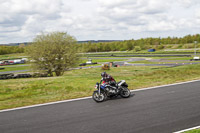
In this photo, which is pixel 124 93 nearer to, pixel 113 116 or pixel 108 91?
pixel 108 91

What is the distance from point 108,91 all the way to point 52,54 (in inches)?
963

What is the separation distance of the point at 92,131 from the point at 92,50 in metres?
163

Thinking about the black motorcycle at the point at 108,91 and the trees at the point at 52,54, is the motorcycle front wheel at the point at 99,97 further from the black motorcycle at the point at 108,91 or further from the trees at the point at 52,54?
the trees at the point at 52,54

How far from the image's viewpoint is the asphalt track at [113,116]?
295 inches

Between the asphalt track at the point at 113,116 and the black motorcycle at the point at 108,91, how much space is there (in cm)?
34

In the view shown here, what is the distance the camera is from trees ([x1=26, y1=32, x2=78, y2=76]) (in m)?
33.8

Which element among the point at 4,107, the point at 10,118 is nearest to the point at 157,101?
the point at 10,118

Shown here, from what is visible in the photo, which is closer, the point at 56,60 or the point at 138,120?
the point at 138,120

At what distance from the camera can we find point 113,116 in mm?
8688

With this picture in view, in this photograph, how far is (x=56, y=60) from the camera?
3416cm

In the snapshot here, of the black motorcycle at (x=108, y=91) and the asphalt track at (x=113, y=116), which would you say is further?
the black motorcycle at (x=108, y=91)

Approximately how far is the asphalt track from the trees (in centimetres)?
2382

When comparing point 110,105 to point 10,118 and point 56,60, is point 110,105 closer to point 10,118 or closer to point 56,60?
point 10,118

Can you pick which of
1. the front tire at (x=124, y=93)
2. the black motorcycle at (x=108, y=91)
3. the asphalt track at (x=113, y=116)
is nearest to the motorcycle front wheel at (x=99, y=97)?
the black motorcycle at (x=108, y=91)
